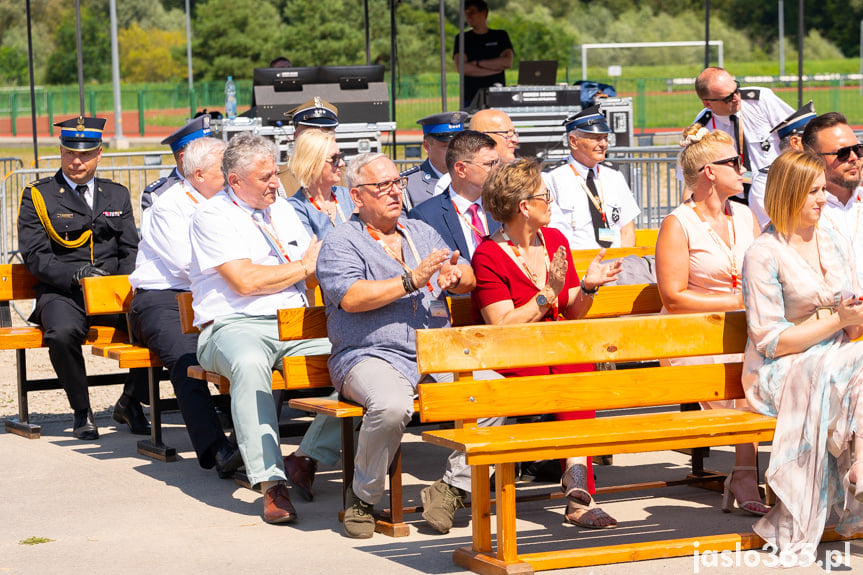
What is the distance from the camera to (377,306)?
5191mm

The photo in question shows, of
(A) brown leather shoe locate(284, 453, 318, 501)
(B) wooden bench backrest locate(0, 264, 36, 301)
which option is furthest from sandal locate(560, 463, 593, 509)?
(B) wooden bench backrest locate(0, 264, 36, 301)

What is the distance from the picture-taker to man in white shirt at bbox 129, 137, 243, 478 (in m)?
6.53

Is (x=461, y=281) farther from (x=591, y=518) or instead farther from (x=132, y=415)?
(x=132, y=415)

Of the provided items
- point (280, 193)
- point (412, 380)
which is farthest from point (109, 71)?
point (412, 380)

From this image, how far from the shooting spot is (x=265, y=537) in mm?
5297

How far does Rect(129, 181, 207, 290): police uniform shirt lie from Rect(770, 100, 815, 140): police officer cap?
11.0ft

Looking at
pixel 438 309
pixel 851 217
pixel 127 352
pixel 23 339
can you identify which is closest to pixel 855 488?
pixel 438 309

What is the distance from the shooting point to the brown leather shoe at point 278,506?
5.48 meters

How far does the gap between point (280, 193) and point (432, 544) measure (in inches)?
137

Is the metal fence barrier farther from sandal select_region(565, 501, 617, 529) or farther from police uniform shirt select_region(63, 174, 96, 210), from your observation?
sandal select_region(565, 501, 617, 529)

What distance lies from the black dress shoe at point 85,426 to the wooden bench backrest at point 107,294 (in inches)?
26.2

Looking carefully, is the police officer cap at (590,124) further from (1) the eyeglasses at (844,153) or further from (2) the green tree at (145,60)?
(2) the green tree at (145,60)

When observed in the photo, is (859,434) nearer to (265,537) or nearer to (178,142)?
(265,537)

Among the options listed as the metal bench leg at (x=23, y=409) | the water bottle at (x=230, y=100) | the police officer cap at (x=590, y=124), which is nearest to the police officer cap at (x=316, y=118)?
the police officer cap at (x=590, y=124)
